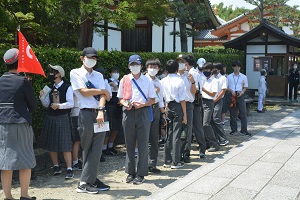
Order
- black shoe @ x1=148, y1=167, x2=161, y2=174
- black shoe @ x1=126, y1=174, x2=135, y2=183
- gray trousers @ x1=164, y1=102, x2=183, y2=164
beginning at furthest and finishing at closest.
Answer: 1. gray trousers @ x1=164, y1=102, x2=183, y2=164
2. black shoe @ x1=148, y1=167, x2=161, y2=174
3. black shoe @ x1=126, y1=174, x2=135, y2=183

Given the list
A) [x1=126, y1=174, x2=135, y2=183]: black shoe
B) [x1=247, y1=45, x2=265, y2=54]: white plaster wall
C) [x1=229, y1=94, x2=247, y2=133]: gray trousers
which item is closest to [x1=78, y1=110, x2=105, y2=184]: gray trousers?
[x1=126, y1=174, x2=135, y2=183]: black shoe

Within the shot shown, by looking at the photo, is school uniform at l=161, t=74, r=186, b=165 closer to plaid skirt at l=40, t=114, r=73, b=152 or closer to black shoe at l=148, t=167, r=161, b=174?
black shoe at l=148, t=167, r=161, b=174

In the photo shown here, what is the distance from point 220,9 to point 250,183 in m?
87.0

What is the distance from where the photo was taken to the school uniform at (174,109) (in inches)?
247

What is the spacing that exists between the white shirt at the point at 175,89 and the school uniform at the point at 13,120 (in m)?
2.54

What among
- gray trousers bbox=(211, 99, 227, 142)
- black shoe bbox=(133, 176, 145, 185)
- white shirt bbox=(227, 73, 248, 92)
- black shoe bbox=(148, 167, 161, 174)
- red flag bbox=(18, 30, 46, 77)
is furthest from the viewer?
white shirt bbox=(227, 73, 248, 92)

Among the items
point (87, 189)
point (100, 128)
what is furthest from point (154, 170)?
point (100, 128)

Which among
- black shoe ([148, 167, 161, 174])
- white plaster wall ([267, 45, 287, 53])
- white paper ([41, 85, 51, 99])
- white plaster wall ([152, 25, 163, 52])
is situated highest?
white plaster wall ([152, 25, 163, 52])

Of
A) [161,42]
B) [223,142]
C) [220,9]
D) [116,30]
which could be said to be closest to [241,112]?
[223,142]

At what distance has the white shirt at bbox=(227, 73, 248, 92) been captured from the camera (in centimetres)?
980

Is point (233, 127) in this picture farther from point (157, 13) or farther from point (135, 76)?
point (135, 76)

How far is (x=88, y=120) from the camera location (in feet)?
16.2

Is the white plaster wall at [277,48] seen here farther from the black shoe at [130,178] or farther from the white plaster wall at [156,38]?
the black shoe at [130,178]

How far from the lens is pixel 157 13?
1088 centimetres
